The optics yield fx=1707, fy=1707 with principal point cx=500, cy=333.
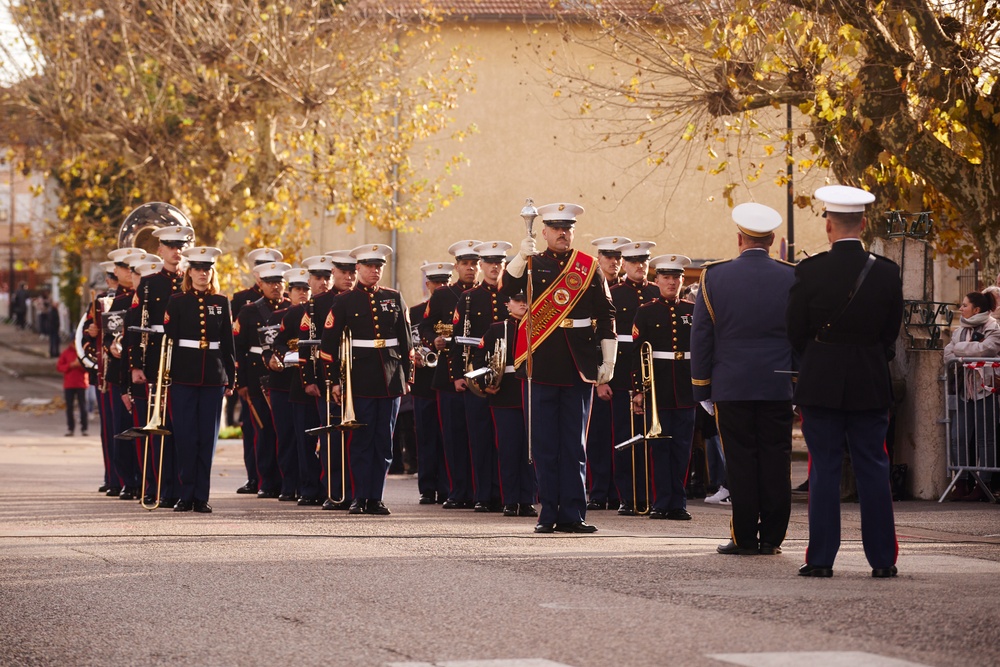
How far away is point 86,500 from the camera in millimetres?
15547

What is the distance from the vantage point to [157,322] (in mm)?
14461

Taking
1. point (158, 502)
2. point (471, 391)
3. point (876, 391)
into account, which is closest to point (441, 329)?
point (471, 391)

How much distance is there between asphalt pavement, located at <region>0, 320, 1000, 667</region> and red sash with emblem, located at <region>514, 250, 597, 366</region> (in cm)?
144

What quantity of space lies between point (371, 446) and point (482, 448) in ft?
4.36

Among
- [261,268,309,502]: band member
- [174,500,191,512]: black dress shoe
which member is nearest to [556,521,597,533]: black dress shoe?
[174,500,191,512]: black dress shoe

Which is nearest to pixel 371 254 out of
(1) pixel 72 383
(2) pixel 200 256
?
(2) pixel 200 256

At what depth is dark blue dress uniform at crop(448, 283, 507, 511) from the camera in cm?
1475

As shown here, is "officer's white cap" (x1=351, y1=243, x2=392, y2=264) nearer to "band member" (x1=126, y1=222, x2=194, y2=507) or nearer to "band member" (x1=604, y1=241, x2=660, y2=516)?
Result: "band member" (x1=126, y1=222, x2=194, y2=507)

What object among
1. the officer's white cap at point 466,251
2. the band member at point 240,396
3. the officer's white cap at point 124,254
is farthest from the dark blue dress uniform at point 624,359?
the officer's white cap at point 124,254

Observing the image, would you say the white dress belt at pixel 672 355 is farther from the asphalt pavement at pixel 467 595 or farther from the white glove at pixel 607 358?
the white glove at pixel 607 358

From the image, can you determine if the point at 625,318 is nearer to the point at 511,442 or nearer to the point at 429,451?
the point at 511,442

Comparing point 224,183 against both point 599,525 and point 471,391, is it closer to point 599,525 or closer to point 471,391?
point 471,391

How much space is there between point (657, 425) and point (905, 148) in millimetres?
4450

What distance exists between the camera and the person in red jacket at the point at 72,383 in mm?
27469
